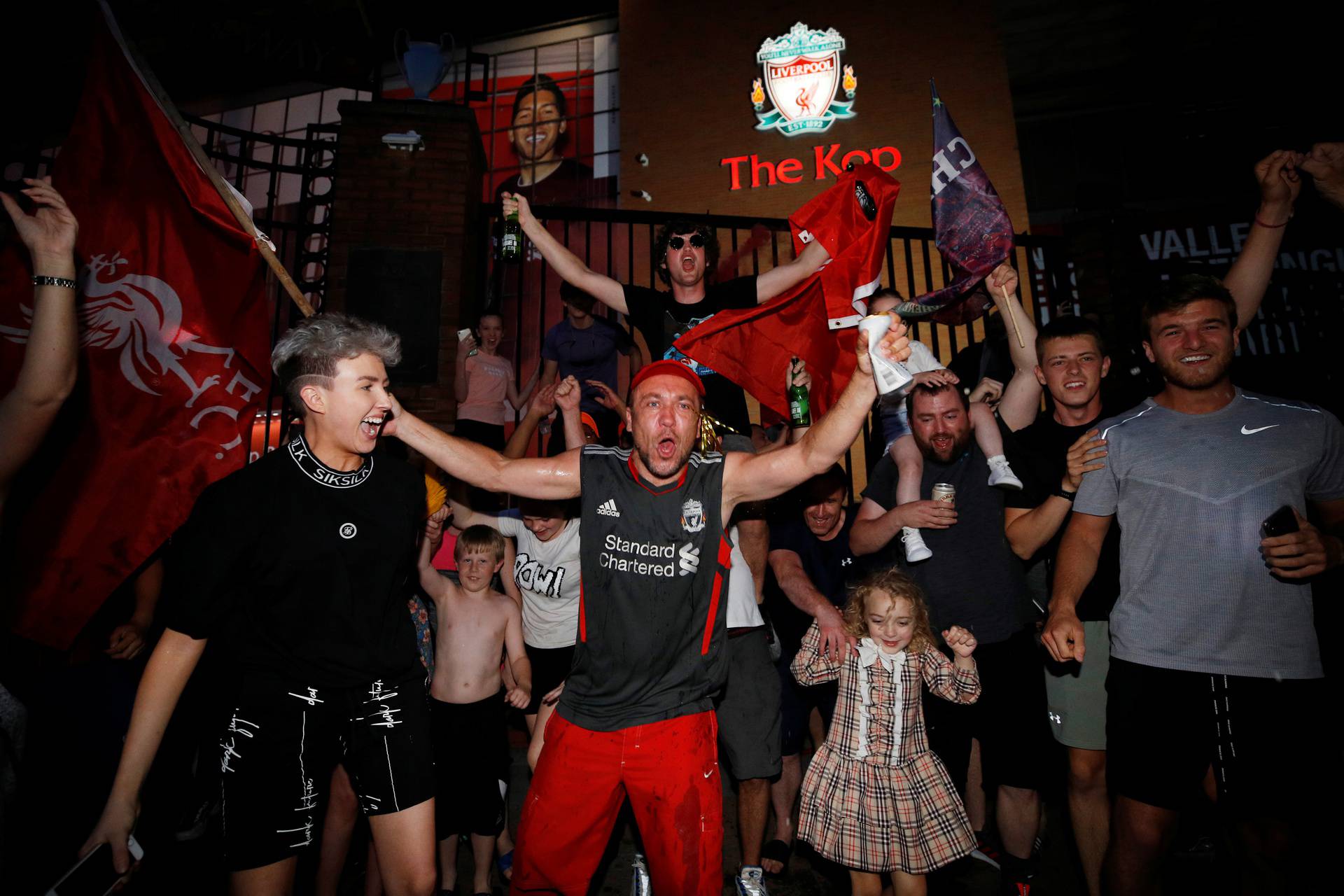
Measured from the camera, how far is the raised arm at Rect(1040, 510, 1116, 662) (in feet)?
10.5

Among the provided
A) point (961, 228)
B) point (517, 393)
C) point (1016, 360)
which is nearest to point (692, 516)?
point (1016, 360)

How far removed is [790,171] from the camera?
13328mm

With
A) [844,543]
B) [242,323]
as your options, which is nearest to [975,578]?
[844,543]

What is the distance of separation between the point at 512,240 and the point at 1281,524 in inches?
184

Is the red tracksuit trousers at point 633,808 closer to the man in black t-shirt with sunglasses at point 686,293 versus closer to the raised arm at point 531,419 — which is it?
the raised arm at point 531,419

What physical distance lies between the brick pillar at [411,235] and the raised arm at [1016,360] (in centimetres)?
411

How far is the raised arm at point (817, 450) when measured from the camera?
2637 mm

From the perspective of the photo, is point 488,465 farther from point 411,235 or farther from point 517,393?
point 517,393

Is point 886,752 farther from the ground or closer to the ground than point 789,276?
closer to the ground

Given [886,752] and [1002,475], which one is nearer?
[886,752]

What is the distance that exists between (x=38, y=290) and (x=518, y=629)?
293cm

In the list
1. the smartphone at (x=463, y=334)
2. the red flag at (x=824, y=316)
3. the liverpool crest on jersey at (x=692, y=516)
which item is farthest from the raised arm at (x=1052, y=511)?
the smartphone at (x=463, y=334)

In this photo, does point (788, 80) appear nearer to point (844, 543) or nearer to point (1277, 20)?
point (1277, 20)

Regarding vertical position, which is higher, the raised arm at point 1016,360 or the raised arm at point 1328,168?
the raised arm at point 1328,168
